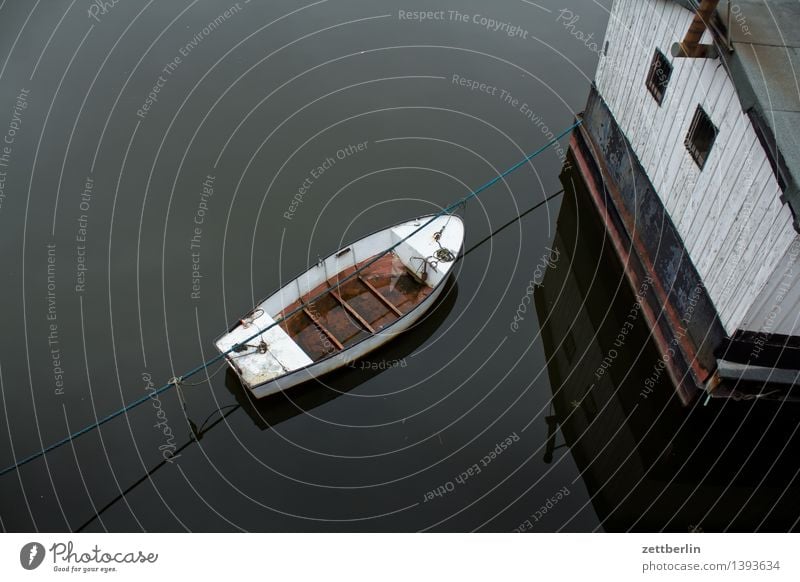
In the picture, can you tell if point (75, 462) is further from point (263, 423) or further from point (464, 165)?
point (464, 165)

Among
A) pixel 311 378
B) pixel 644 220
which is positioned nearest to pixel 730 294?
pixel 644 220

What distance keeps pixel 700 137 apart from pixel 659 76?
2182mm

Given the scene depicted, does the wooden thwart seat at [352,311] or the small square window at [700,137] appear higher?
the small square window at [700,137]

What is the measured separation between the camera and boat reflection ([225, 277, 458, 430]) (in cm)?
1627

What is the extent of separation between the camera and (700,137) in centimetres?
1545

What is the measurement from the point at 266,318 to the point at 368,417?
3.36 m

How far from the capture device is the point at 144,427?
15.8m

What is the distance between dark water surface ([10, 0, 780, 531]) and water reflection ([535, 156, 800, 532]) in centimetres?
9

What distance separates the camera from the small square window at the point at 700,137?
15.0 metres

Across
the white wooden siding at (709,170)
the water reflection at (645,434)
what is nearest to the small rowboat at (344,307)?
the water reflection at (645,434)
